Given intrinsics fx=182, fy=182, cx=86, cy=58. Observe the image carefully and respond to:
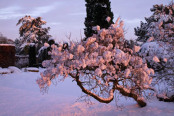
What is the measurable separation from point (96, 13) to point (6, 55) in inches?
400

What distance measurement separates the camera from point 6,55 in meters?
15.7

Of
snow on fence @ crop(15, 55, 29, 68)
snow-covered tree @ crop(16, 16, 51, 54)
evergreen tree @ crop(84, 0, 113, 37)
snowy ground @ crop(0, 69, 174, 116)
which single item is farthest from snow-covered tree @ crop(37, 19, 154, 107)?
snow-covered tree @ crop(16, 16, 51, 54)

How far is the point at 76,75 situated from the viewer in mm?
4918

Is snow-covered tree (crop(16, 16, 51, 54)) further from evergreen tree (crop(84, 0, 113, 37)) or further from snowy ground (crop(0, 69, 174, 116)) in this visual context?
snowy ground (crop(0, 69, 174, 116))

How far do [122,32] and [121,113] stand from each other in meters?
2.64

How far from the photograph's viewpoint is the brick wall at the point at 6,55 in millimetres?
15539

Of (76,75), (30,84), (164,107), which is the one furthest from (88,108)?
(30,84)

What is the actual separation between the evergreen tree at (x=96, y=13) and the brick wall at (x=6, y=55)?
26.9 feet

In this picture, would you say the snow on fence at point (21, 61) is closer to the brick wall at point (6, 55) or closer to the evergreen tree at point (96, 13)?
the brick wall at point (6, 55)

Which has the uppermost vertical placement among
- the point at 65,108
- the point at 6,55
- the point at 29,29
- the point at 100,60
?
the point at 29,29

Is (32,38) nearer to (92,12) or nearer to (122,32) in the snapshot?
(92,12)

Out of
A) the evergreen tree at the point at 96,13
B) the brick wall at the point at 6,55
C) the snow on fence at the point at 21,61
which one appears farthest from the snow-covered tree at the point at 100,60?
the snow on fence at the point at 21,61

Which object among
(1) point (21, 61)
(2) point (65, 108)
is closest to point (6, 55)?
(1) point (21, 61)

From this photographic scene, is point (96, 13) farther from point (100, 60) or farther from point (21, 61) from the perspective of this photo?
point (100, 60)
